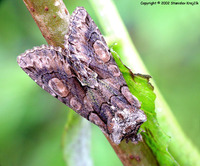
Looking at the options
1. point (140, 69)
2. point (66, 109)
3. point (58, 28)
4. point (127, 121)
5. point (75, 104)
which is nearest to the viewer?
point (58, 28)

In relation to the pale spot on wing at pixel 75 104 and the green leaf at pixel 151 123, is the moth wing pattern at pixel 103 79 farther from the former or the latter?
the green leaf at pixel 151 123

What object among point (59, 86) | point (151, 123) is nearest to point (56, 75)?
point (59, 86)

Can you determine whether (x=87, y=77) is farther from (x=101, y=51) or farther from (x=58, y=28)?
(x=58, y=28)

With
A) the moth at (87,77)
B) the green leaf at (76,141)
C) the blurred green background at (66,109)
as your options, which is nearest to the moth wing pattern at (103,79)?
the moth at (87,77)

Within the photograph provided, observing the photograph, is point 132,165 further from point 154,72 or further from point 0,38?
point 0,38

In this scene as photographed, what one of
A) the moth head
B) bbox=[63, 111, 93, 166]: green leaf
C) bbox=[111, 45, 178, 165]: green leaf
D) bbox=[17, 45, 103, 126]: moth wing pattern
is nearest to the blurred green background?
bbox=[63, 111, 93, 166]: green leaf

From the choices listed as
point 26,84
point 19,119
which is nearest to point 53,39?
point 26,84
